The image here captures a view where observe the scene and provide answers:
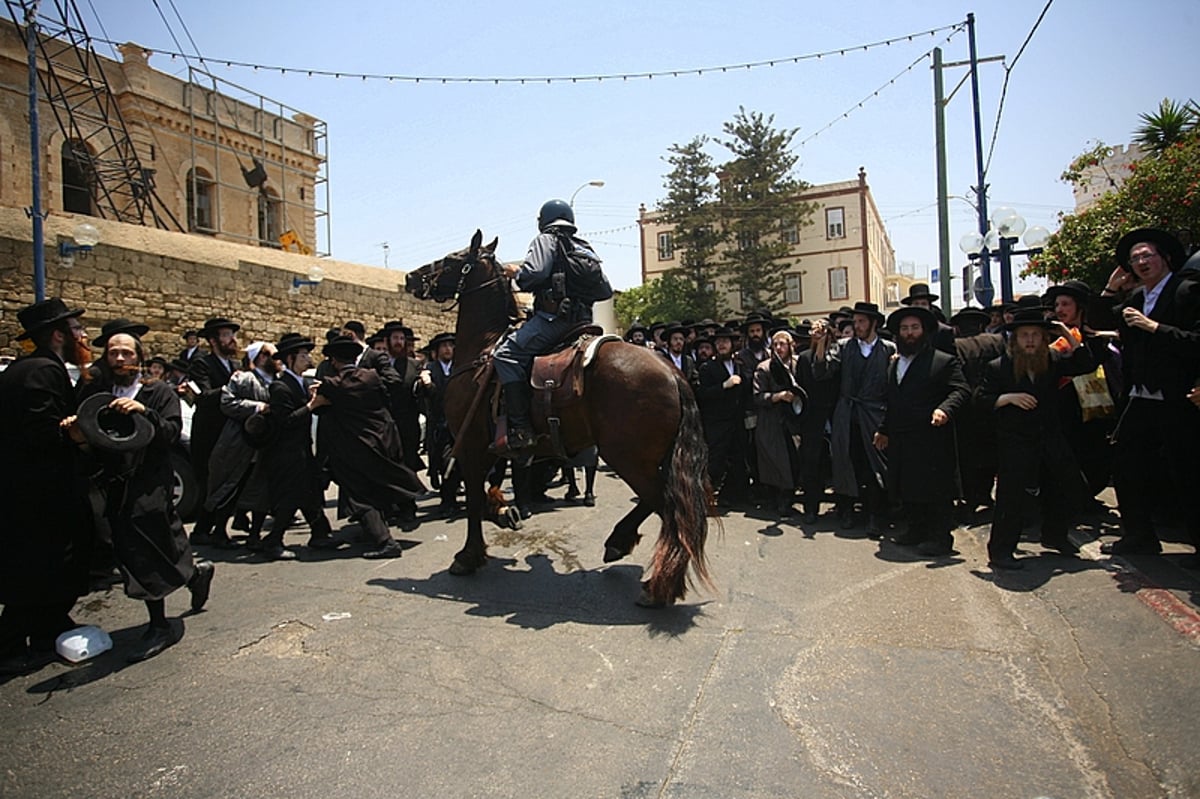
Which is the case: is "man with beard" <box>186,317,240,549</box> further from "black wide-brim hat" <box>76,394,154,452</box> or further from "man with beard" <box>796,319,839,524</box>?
Answer: "man with beard" <box>796,319,839,524</box>

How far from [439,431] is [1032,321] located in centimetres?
643

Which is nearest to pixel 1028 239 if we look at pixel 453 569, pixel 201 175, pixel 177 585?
pixel 453 569

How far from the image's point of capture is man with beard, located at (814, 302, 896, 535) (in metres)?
6.93

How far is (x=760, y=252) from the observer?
44.9 meters

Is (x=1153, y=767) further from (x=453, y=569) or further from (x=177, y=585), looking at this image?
(x=177, y=585)

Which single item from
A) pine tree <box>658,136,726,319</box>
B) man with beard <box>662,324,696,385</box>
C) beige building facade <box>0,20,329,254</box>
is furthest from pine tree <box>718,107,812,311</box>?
man with beard <box>662,324,696,385</box>

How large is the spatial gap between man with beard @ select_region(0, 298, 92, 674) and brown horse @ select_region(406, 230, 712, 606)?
2.55 meters

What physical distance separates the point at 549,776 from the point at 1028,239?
595 inches

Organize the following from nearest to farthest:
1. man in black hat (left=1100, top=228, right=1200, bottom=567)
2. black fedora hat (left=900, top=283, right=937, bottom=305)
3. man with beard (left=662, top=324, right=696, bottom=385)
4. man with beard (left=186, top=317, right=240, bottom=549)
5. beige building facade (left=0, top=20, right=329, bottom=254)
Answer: man in black hat (left=1100, top=228, right=1200, bottom=567)
man with beard (left=186, top=317, right=240, bottom=549)
black fedora hat (left=900, top=283, right=937, bottom=305)
man with beard (left=662, top=324, right=696, bottom=385)
beige building facade (left=0, top=20, right=329, bottom=254)

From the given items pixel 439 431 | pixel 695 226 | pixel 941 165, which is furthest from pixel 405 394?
pixel 695 226

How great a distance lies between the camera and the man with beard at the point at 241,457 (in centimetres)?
644

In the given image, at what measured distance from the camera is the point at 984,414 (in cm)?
667

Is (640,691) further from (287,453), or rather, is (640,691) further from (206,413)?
(206,413)

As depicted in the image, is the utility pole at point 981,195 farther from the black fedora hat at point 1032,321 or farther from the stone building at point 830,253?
the stone building at point 830,253
